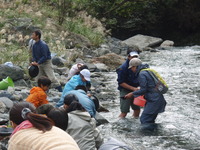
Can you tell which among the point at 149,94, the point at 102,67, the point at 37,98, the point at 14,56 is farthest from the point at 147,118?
the point at 102,67

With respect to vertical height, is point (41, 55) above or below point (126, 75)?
above

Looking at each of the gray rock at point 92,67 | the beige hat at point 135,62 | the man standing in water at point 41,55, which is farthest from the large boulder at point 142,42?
the beige hat at point 135,62

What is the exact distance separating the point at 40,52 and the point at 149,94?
341cm

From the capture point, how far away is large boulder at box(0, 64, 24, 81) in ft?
33.4

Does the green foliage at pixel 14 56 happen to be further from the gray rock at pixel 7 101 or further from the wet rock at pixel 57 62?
the gray rock at pixel 7 101

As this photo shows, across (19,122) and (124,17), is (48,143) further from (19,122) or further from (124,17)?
(124,17)

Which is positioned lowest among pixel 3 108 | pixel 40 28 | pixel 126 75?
pixel 3 108

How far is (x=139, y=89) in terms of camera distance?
756 cm

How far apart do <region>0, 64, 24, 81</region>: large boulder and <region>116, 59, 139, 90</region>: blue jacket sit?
3359 millimetres

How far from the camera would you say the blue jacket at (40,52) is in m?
9.69

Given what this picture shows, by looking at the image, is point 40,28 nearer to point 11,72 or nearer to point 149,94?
point 11,72

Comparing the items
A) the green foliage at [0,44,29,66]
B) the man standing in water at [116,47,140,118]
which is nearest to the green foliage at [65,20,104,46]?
the green foliage at [0,44,29,66]

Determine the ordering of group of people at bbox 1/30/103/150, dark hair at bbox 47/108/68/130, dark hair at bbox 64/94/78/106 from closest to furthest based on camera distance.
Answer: group of people at bbox 1/30/103/150 → dark hair at bbox 47/108/68/130 → dark hair at bbox 64/94/78/106

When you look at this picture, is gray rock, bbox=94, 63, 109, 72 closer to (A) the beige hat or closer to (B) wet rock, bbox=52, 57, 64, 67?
(B) wet rock, bbox=52, 57, 64, 67
